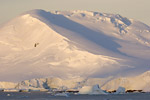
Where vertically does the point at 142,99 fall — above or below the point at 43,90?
below

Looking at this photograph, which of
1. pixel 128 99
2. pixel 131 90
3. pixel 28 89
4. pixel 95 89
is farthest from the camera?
pixel 28 89

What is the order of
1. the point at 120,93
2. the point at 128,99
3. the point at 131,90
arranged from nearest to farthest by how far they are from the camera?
the point at 128,99
the point at 120,93
the point at 131,90

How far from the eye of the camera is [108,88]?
604 feet

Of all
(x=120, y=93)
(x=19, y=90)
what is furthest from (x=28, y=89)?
(x=120, y=93)

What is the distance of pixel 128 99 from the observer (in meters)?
124

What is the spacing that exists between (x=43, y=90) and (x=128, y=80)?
3705 cm

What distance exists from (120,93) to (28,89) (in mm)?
44430

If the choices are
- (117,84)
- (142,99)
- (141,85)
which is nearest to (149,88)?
(141,85)

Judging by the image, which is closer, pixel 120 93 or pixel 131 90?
pixel 120 93

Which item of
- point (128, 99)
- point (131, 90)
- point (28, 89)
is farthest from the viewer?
point (28, 89)

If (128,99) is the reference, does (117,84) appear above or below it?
above

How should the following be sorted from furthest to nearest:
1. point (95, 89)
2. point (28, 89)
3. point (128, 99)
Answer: point (28, 89), point (95, 89), point (128, 99)

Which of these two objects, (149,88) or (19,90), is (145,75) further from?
(19,90)

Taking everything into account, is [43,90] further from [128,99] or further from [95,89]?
[128,99]
